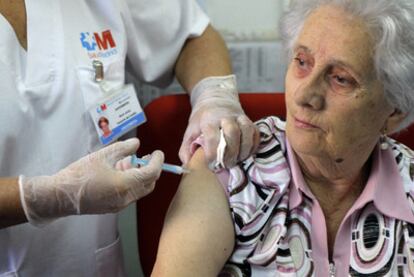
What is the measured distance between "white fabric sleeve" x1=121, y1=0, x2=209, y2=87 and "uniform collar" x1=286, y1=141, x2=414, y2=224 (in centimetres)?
56

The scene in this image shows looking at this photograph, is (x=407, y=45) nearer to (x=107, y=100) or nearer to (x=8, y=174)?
(x=107, y=100)

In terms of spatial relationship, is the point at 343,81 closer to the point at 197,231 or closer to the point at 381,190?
the point at 381,190

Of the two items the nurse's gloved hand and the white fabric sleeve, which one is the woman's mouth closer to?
the nurse's gloved hand

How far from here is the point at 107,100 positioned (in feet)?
5.19

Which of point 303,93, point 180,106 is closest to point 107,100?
point 180,106

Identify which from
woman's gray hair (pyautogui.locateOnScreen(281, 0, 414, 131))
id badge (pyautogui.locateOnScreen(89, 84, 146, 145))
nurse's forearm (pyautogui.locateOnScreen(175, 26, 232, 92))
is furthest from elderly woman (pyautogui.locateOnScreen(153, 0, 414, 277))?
nurse's forearm (pyautogui.locateOnScreen(175, 26, 232, 92))

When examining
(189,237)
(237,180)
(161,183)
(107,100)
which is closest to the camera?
(189,237)

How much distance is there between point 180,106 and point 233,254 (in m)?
0.55

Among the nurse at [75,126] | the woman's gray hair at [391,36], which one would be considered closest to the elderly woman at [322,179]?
the woman's gray hair at [391,36]

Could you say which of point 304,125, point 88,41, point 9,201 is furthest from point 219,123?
point 9,201

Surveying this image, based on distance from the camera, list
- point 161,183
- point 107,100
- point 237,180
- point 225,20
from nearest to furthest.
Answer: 1. point 237,180
2. point 107,100
3. point 161,183
4. point 225,20

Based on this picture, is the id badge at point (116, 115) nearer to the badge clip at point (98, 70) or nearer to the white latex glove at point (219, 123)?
the badge clip at point (98, 70)

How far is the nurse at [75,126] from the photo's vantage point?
134 centimetres

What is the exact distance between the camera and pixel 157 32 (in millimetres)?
1786
